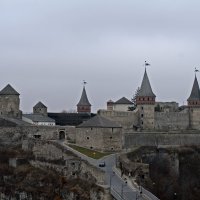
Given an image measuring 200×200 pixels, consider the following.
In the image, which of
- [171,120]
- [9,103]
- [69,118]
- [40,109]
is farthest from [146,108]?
[9,103]

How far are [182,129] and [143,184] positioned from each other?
26.9m

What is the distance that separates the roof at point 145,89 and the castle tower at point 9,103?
49.1ft

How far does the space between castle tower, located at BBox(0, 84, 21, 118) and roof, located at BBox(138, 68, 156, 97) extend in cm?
1496

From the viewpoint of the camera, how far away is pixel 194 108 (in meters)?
88.8

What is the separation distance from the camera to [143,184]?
5950 cm

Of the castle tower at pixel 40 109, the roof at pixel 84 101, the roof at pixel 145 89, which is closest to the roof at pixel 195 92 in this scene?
the roof at pixel 145 89

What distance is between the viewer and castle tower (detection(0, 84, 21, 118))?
77.9 m

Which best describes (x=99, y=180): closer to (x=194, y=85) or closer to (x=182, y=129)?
(x=182, y=129)

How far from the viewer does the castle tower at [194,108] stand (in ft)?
287

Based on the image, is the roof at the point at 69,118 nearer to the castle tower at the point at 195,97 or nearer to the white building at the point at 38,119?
the white building at the point at 38,119

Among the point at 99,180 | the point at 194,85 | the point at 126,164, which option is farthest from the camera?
the point at 194,85

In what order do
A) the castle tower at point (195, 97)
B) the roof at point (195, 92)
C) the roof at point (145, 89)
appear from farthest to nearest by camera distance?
the roof at point (195, 92) < the castle tower at point (195, 97) < the roof at point (145, 89)

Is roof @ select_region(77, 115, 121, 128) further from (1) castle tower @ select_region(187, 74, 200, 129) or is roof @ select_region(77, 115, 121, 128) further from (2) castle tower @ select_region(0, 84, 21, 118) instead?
(1) castle tower @ select_region(187, 74, 200, 129)

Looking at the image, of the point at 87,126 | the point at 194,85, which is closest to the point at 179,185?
the point at 87,126
